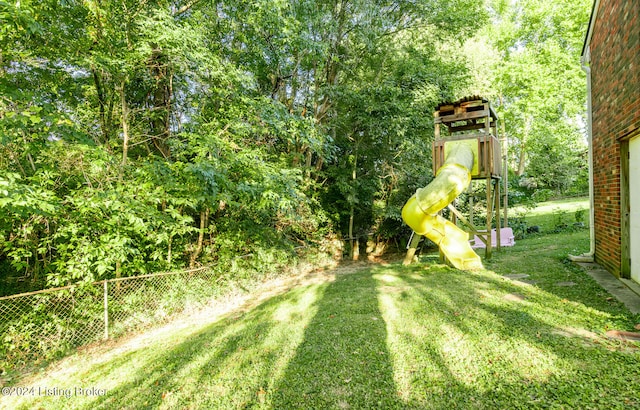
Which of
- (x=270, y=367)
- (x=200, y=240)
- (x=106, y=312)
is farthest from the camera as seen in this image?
(x=200, y=240)

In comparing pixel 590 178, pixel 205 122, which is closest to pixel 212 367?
pixel 205 122

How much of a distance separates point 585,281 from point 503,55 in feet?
82.4

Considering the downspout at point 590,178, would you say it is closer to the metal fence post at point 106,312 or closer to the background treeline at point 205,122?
the background treeline at point 205,122

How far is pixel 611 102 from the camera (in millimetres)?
5414

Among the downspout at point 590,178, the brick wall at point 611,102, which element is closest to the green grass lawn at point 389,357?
the brick wall at point 611,102

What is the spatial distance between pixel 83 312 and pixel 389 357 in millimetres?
5126

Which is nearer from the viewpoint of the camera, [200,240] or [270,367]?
[270,367]

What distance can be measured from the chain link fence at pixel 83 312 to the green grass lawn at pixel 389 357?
0.48 metres

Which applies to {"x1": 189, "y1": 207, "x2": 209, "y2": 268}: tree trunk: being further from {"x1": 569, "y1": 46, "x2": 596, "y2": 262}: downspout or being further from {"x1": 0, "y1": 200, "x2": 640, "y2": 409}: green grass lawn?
{"x1": 569, "y1": 46, "x2": 596, "y2": 262}: downspout

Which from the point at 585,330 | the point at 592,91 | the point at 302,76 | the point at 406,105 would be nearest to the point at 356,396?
the point at 585,330

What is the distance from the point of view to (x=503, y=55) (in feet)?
81.7

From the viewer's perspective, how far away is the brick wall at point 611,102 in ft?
14.8

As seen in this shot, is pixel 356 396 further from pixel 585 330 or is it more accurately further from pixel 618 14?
pixel 618 14

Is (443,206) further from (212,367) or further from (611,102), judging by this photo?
(212,367)
